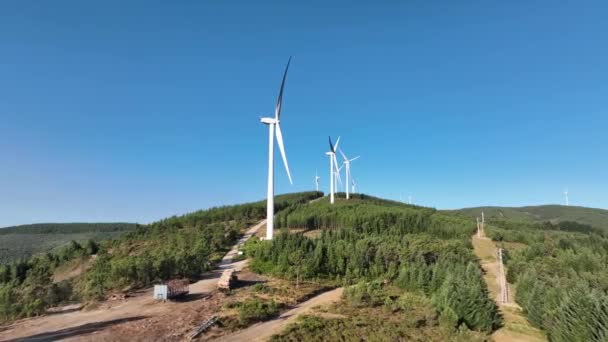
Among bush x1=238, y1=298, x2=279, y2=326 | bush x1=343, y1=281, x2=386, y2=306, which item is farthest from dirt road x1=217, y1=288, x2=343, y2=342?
bush x1=343, y1=281, x2=386, y2=306

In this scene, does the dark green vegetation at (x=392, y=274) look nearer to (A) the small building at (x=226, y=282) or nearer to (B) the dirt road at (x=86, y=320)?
(A) the small building at (x=226, y=282)

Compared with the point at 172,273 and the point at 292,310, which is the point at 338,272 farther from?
the point at 172,273

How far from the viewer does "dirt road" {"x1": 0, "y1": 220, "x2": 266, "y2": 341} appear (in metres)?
28.1

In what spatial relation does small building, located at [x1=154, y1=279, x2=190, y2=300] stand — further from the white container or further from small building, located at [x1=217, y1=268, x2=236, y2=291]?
small building, located at [x1=217, y1=268, x2=236, y2=291]

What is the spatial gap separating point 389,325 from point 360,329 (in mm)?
3305

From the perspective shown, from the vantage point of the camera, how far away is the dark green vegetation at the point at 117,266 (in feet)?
124

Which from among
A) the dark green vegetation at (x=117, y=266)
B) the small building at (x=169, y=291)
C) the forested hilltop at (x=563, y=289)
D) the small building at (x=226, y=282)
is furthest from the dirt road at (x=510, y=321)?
the dark green vegetation at (x=117, y=266)

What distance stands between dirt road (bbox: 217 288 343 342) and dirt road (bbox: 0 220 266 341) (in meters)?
9.10

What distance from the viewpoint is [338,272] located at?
57719 mm

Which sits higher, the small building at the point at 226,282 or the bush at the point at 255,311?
the small building at the point at 226,282

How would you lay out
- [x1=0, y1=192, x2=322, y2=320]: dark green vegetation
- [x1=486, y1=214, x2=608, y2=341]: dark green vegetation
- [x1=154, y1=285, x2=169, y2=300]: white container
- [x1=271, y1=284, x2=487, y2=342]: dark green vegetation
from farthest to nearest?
1. [x1=154, y1=285, x2=169, y2=300]: white container
2. [x1=0, y1=192, x2=322, y2=320]: dark green vegetation
3. [x1=271, y1=284, x2=487, y2=342]: dark green vegetation
4. [x1=486, y1=214, x2=608, y2=341]: dark green vegetation

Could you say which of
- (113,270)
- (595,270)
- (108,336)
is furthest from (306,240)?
(595,270)

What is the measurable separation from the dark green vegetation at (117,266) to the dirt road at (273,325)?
20038 mm

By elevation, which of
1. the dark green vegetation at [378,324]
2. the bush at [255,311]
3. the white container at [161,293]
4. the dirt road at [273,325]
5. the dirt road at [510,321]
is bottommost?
the dirt road at [510,321]
